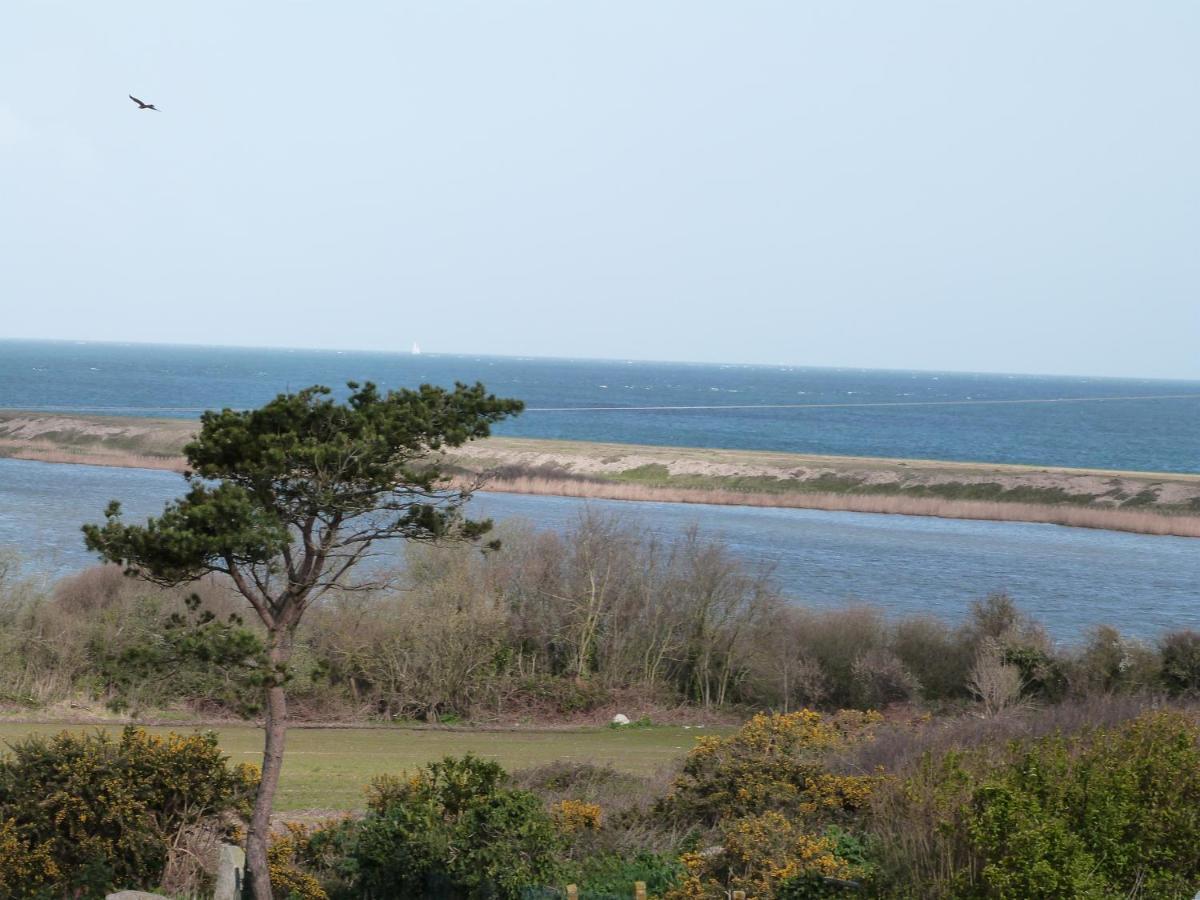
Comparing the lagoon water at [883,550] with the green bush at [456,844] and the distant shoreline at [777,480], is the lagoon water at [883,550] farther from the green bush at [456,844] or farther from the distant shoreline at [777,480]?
the green bush at [456,844]

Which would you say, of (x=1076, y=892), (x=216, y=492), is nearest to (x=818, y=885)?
(x=1076, y=892)

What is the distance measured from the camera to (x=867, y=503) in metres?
74.9

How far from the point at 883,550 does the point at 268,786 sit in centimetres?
4728

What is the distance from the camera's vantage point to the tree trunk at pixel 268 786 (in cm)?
1248

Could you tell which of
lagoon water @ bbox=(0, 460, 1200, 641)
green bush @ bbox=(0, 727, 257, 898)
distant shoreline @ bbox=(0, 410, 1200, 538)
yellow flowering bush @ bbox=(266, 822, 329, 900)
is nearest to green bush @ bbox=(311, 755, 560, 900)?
yellow flowering bush @ bbox=(266, 822, 329, 900)

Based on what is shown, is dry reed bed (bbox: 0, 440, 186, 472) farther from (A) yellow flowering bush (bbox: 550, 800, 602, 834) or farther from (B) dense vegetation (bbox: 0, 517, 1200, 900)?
(A) yellow flowering bush (bbox: 550, 800, 602, 834)

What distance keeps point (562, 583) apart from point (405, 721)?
20.9 feet

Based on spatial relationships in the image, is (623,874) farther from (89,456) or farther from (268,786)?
(89,456)

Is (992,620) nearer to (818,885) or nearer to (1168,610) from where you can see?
(1168,610)

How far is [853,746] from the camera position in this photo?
16.7 m

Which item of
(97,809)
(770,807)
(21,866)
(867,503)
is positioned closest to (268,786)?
(97,809)

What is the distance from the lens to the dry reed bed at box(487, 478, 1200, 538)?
6900 cm

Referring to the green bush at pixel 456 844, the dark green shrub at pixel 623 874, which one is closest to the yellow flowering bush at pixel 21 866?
the green bush at pixel 456 844

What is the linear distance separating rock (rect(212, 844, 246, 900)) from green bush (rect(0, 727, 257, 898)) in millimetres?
1382
